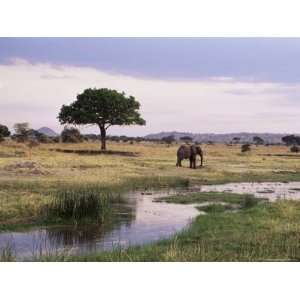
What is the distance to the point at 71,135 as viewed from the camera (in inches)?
682

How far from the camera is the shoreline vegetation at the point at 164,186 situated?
1077cm

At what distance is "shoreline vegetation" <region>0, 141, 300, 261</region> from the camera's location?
10.8 m

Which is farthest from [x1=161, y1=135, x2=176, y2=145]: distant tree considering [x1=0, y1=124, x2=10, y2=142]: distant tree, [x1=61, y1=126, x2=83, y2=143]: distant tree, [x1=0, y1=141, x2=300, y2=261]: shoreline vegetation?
[x1=0, y1=124, x2=10, y2=142]: distant tree

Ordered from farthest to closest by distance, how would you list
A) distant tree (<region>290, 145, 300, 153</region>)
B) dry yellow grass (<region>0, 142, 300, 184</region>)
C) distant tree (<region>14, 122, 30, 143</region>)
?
distant tree (<region>290, 145, 300, 153</region>), dry yellow grass (<region>0, 142, 300, 184</region>), distant tree (<region>14, 122, 30, 143</region>)

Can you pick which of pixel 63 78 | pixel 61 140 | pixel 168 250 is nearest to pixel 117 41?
pixel 63 78

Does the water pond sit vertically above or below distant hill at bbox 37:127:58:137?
below

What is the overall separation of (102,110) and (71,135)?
1618 millimetres

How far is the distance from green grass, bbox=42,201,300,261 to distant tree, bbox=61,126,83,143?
4187mm

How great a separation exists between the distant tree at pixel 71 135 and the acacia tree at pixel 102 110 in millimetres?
339

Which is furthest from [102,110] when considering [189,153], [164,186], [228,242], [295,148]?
[295,148]

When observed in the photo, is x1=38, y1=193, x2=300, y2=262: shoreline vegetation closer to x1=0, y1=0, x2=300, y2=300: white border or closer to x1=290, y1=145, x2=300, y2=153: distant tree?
x1=0, y1=0, x2=300, y2=300: white border

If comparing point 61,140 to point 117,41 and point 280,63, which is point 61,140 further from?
→ point 280,63

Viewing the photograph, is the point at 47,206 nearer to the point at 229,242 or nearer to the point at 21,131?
the point at 21,131

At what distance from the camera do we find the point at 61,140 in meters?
17.6
